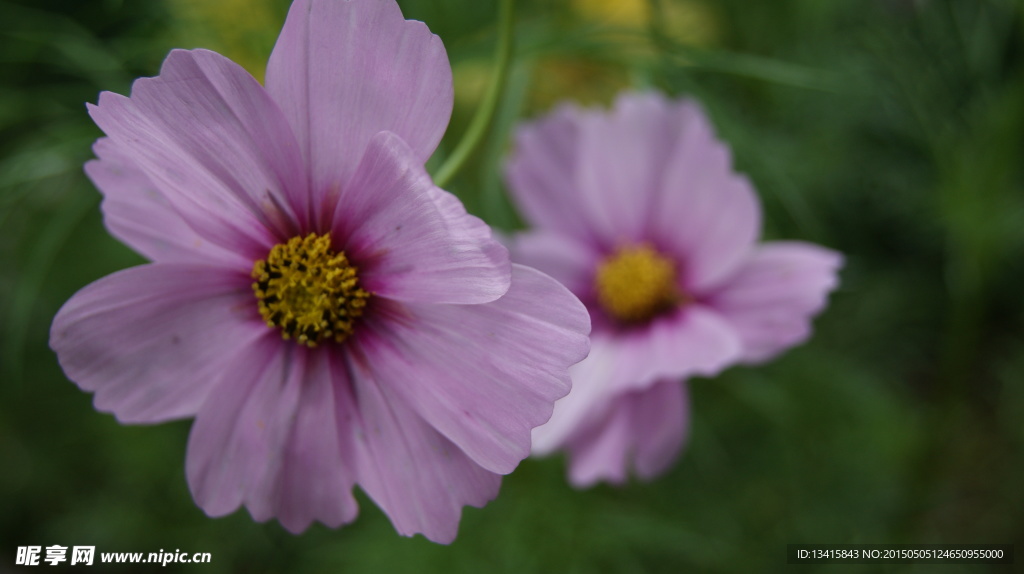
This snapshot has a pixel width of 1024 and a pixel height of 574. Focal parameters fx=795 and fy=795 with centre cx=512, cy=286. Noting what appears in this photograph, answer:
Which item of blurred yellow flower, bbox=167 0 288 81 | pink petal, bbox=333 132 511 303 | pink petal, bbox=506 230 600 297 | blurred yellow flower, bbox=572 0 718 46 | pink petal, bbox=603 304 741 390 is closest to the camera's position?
pink petal, bbox=333 132 511 303

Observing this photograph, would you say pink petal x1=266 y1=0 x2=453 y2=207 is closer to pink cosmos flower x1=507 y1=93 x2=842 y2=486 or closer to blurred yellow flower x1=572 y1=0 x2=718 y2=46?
pink cosmos flower x1=507 y1=93 x2=842 y2=486

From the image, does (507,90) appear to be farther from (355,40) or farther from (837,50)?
(837,50)

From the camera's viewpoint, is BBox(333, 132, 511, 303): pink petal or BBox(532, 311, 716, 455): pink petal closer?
BBox(333, 132, 511, 303): pink petal

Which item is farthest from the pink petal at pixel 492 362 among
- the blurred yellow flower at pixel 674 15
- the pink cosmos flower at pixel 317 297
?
the blurred yellow flower at pixel 674 15

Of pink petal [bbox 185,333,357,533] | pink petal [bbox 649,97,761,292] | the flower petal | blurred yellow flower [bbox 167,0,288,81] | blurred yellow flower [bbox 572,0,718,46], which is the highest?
blurred yellow flower [bbox 572,0,718,46]

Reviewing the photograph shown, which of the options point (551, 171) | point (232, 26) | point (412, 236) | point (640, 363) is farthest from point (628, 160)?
point (232, 26)

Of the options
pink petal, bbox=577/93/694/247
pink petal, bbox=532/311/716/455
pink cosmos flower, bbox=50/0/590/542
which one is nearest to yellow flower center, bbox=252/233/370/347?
pink cosmos flower, bbox=50/0/590/542

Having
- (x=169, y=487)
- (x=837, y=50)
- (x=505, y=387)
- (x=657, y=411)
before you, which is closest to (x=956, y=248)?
(x=837, y=50)
